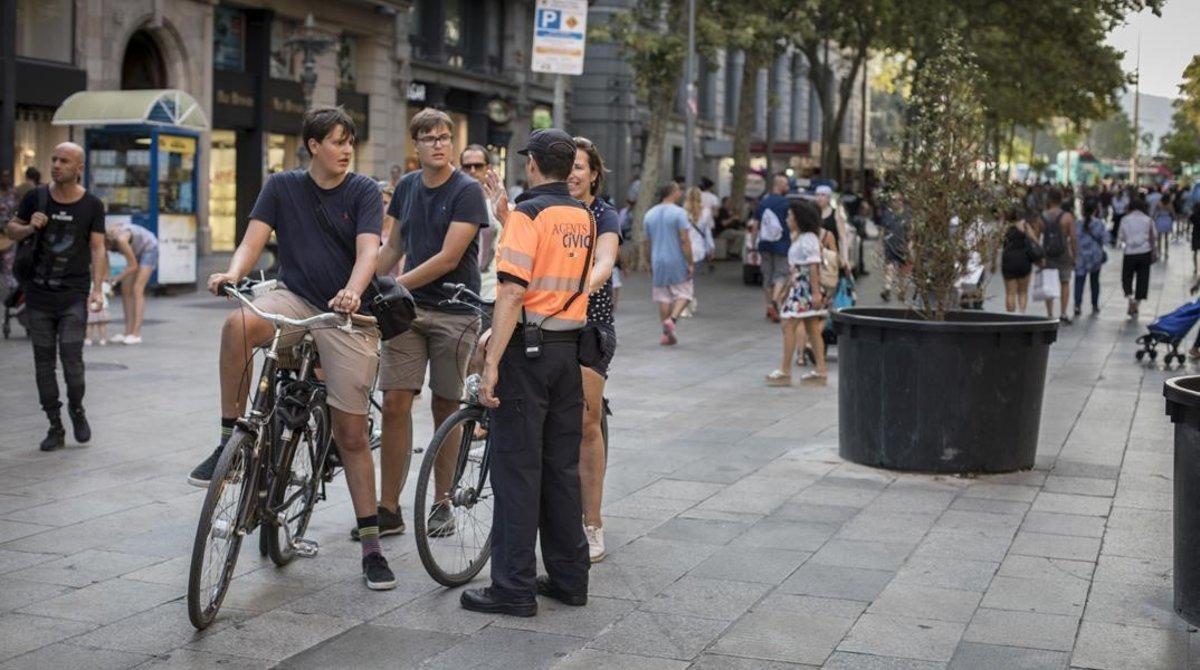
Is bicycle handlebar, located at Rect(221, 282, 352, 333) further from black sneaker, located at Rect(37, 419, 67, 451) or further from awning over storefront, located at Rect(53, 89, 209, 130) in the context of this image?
awning over storefront, located at Rect(53, 89, 209, 130)

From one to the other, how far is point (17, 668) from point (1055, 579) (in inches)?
158

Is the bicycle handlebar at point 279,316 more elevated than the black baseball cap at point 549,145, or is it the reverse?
the black baseball cap at point 549,145

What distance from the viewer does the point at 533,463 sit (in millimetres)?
6047

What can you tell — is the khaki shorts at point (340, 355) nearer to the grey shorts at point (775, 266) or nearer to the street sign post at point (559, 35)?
the street sign post at point (559, 35)

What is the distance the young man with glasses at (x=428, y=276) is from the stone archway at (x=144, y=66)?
2161cm

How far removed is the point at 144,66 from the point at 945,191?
20.9m

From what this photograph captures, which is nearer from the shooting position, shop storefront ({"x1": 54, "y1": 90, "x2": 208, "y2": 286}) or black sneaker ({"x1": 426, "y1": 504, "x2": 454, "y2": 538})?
black sneaker ({"x1": 426, "y1": 504, "x2": 454, "y2": 538})

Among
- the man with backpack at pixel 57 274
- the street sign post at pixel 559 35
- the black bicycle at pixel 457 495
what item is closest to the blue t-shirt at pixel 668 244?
the street sign post at pixel 559 35

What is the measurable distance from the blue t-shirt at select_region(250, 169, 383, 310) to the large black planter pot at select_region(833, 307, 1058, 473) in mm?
3807

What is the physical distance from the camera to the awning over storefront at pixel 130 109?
72.9ft

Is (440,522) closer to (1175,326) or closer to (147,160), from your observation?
(1175,326)

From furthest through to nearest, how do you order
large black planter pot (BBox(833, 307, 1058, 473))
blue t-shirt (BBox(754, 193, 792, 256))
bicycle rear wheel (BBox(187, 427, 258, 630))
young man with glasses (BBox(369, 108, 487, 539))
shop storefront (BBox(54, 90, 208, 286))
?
shop storefront (BBox(54, 90, 208, 286)) < blue t-shirt (BBox(754, 193, 792, 256)) < large black planter pot (BBox(833, 307, 1058, 473)) < young man with glasses (BBox(369, 108, 487, 539)) < bicycle rear wheel (BBox(187, 427, 258, 630))

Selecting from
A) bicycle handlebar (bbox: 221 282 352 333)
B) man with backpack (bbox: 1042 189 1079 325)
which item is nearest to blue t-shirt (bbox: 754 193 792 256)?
man with backpack (bbox: 1042 189 1079 325)

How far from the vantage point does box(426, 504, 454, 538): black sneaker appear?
640 cm
